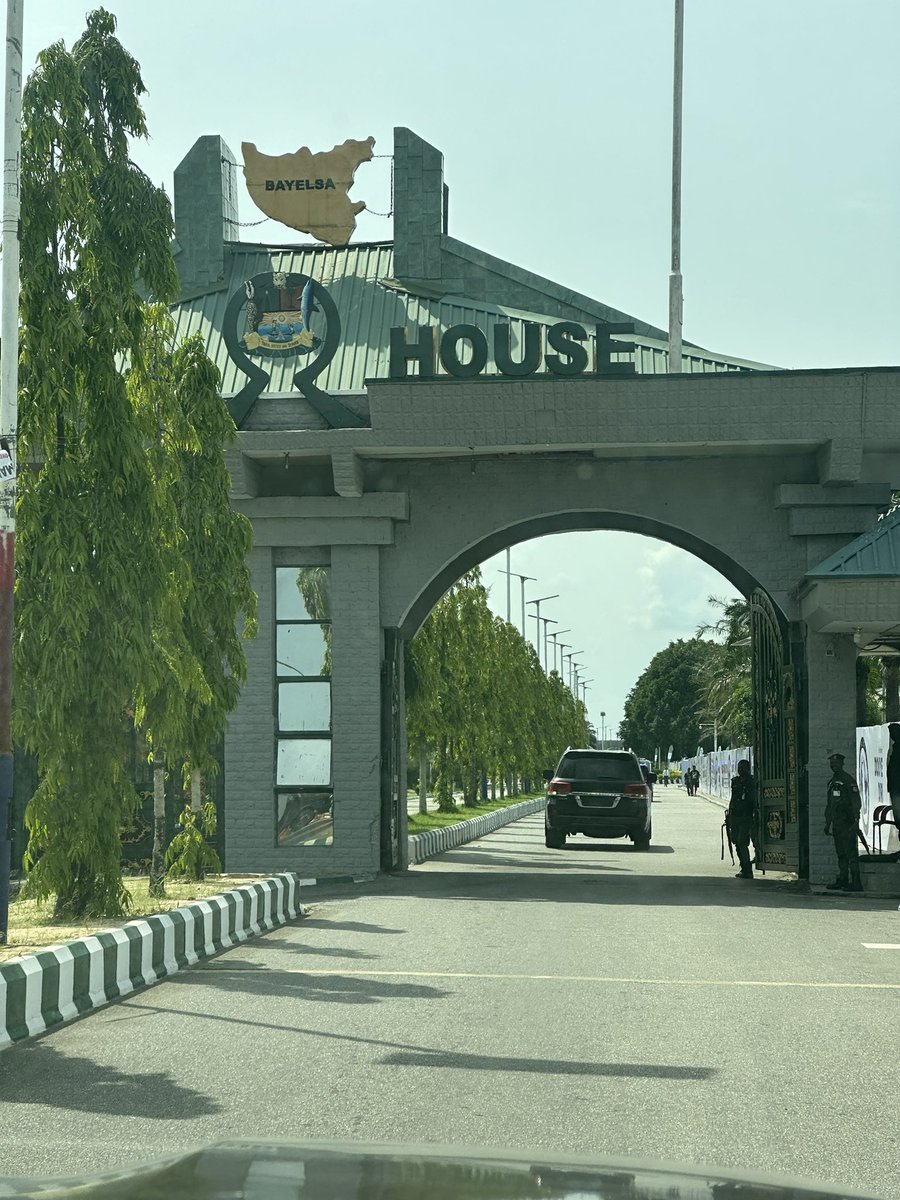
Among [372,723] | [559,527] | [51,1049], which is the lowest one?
[51,1049]

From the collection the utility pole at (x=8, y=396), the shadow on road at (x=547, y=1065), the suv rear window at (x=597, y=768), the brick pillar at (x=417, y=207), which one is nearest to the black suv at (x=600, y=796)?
the suv rear window at (x=597, y=768)

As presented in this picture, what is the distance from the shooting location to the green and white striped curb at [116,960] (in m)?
10.0

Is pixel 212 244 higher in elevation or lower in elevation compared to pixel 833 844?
higher

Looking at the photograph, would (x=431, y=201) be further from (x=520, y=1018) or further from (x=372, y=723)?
(x=520, y=1018)

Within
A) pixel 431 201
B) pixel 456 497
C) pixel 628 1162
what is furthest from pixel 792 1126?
pixel 431 201

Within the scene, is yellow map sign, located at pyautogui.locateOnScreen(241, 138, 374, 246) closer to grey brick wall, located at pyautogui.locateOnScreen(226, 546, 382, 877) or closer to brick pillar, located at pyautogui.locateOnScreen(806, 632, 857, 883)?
grey brick wall, located at pyautogui.locateOnScreen(226, 546, 382, 877)

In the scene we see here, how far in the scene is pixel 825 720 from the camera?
2370 cm

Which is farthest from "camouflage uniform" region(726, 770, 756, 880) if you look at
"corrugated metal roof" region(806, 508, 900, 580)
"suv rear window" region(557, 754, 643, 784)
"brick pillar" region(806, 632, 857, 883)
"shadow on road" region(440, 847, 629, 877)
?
"suv rear window" region(557, 754, 643, 784)

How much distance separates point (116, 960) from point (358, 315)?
17852mm

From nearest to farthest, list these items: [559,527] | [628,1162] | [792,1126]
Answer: [628,1162]
[792,1126]
[559,527]

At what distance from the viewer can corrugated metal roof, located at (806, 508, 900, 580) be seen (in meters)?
21.8

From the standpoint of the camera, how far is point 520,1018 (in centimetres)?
1049

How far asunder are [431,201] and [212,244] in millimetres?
4218

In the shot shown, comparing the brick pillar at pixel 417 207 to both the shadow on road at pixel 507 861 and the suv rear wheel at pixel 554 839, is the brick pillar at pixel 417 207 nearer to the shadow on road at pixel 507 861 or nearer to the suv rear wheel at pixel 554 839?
the shadow on road at pixel 507 861
